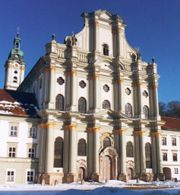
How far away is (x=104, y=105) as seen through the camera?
4669 centimetres

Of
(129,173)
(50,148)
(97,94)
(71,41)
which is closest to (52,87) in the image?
(97,94)

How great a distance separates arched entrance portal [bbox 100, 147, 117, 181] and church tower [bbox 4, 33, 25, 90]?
139 ft

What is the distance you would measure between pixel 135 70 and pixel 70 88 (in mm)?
12763

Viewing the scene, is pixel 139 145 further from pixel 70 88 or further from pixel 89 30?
pixel 89 30

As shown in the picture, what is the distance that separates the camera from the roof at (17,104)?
136 ft

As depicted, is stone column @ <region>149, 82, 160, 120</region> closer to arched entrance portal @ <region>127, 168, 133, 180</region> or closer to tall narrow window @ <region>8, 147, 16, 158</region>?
arched entrance portal @ <region>127, 168, 133, 180</region>

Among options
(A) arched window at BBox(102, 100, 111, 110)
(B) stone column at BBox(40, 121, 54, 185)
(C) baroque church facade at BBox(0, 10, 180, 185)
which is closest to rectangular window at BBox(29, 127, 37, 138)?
(C) baroque church facade at BBox(0, 10, 180, 185)

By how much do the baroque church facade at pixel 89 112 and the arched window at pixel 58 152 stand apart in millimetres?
136

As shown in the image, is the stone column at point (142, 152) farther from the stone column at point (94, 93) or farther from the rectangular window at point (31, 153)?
the rectangular window at point (31, 153)

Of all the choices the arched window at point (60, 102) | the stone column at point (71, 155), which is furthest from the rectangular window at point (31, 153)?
the arched window at point (60, 102)

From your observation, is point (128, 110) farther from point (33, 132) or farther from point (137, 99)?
point (33, 132)

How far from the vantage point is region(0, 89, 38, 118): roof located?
41312mm

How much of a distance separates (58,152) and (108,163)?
26.8ft

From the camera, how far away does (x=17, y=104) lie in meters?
→ 43.6
